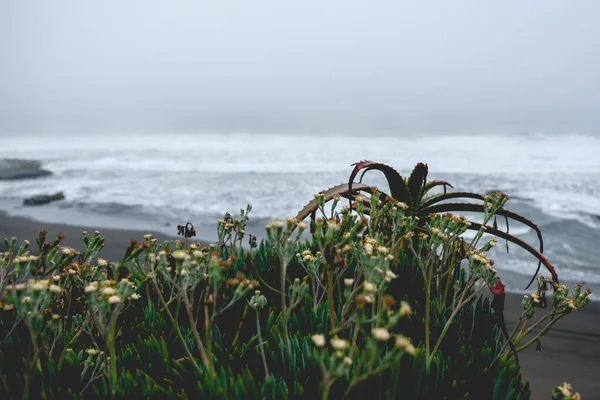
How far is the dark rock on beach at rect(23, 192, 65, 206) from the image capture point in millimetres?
10320

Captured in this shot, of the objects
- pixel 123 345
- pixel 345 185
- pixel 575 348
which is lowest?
pixel 575 348

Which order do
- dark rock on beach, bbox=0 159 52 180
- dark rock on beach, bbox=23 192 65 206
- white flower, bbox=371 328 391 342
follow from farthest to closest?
1. dark rock on beach, bbox=0 159 52 180
2. dark rock on beach, bbox=23 192 65 206
3. white flower, bbox=371 328 391 342

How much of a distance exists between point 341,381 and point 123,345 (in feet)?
2.49

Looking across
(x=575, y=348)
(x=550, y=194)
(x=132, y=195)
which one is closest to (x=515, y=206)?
(x=550, y=194)

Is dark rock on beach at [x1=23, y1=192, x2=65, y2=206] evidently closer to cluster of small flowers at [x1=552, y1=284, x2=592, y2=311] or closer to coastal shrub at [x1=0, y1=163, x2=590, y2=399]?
coastal shrub at [x1=0, y1=163, x2=590, y2=399]

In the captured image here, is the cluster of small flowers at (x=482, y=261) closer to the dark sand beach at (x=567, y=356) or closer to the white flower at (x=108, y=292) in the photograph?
the white flower at (x=108, y=292)

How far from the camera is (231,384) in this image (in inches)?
40.4

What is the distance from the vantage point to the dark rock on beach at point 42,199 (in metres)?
10.3

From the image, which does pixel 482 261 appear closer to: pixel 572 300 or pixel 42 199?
pixel 572 300

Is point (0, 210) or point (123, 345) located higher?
point (123, 345)

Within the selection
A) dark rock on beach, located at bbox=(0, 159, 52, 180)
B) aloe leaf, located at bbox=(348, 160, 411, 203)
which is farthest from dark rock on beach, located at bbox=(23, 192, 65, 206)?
aloe leaf, located at bbox=(348, 160, 411, 203)

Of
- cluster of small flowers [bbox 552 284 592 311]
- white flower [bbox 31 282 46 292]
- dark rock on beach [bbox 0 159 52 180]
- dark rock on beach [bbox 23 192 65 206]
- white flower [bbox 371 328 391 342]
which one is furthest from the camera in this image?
dark rock on beach [bbox 0 159 52 180]

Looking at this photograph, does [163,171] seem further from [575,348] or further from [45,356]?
[45,356]

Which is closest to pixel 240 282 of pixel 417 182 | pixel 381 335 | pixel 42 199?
pixel 381 335
